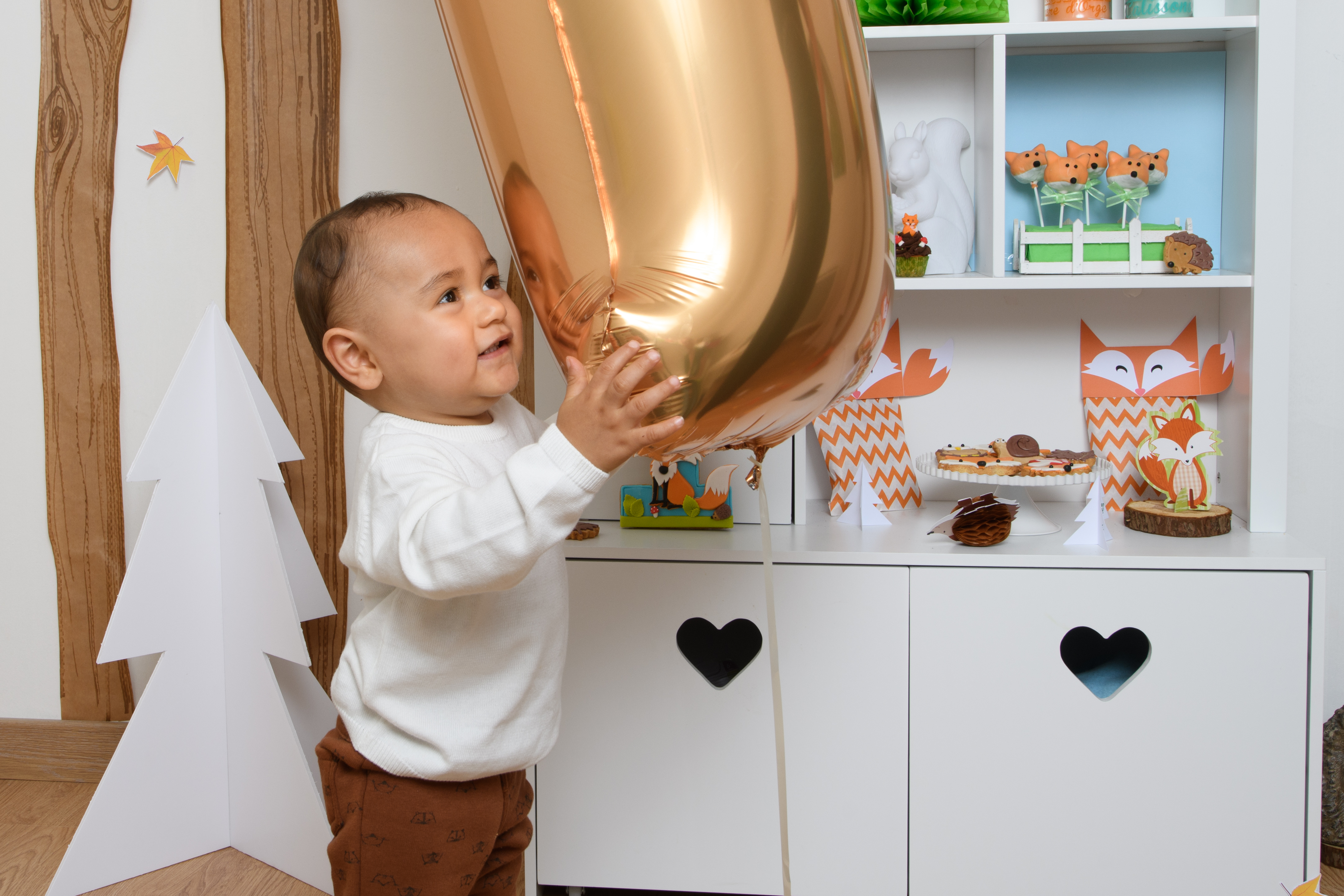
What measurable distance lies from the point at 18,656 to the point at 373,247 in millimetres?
1328

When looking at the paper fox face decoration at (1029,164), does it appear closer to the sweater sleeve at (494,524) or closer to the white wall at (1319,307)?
the white wall at (1319,307)

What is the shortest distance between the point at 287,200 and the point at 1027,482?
113cm

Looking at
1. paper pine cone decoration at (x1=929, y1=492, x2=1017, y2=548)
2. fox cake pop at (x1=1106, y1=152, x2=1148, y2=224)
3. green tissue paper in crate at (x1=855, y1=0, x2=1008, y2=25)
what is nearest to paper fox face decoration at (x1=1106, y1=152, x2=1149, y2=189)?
fox cake pop at (x1=1106, y1=152, x2=1148, y2=224)

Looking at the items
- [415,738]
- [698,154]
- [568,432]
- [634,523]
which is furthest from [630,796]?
[698,154]

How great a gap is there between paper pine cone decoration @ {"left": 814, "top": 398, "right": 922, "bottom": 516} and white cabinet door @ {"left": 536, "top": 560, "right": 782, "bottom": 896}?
1.03ft

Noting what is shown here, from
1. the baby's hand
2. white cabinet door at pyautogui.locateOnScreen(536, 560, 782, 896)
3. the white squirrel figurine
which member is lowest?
white cabinet door at pyautogui.locateOnScreen(536, 560, 782, 896)

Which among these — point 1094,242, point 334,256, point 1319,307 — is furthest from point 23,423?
point 1319,307

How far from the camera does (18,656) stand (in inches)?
65.9

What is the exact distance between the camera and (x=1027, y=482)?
126 cm

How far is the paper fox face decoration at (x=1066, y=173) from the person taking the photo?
1.35 metres

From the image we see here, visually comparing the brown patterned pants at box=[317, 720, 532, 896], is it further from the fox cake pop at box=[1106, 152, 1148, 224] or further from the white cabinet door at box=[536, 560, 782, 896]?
the fox cake pop at box=[1106, 152, 1148, 224]

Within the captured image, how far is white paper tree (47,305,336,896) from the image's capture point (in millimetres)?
1339

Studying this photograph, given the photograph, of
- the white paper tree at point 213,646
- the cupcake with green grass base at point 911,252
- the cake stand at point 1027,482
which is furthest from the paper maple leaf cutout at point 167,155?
the cake stand at point 1027,482

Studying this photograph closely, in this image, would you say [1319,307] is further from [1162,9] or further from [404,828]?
[404,828]
